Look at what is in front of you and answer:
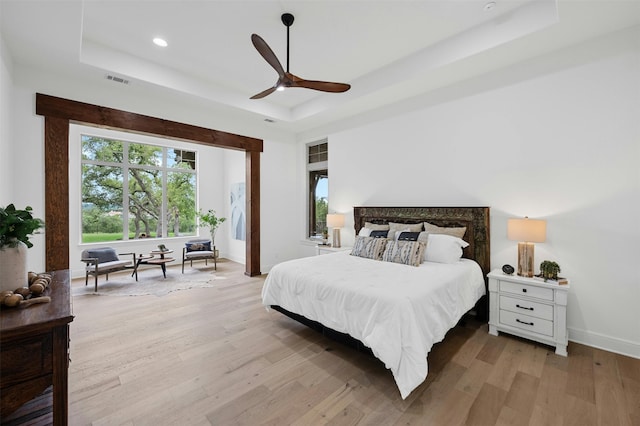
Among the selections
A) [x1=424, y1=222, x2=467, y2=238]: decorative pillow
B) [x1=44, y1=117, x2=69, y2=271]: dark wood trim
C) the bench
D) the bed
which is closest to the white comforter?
the bed

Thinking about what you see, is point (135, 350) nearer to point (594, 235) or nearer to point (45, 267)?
point (45, 267)

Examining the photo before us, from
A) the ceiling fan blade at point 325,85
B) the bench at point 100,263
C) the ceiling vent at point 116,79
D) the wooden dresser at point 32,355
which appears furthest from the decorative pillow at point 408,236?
the bench at point 100,263

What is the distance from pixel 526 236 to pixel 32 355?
12.2 ft

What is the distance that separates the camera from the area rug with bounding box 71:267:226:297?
4.44m

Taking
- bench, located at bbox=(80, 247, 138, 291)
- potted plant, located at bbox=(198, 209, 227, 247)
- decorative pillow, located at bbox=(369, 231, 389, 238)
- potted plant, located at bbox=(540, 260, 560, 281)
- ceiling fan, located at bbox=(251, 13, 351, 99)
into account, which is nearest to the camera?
ceiling fan, located at bbox=(251, 13, 351, 99)

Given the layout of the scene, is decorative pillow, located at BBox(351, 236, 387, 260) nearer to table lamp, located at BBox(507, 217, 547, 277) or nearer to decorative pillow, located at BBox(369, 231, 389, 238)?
decorative pillow, located at BBox(369, 231, 389, 238)

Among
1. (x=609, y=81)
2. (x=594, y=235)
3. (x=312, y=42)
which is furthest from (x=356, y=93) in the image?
(x=594, y=235)

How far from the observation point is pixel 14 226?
145 cm

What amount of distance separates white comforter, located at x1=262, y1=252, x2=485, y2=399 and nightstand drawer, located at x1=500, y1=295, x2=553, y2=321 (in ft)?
0.94

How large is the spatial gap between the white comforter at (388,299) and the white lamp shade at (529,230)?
0.60 metres

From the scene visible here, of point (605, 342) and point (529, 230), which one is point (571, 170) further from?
point (605, 342)

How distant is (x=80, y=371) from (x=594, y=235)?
4.90m

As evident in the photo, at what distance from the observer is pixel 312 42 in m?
3.24

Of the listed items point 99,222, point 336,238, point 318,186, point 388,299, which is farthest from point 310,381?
point 99,222
